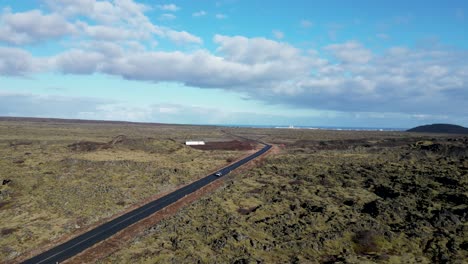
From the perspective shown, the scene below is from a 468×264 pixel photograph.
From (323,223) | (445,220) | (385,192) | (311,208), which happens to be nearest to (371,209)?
(311,208)

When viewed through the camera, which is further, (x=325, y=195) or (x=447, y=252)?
(x=325, y=195)

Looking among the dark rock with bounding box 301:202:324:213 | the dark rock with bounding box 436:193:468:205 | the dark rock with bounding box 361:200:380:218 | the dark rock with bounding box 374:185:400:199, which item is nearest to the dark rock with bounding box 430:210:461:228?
the dark rock with bounding box 436:193:468:205

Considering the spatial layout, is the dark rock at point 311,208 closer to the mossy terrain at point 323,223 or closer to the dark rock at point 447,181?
the mossy terrain at point 323,223

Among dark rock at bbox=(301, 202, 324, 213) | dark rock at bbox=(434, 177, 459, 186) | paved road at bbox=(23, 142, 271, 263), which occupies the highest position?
dark rock at bbox=(434, 177, 459, 186)

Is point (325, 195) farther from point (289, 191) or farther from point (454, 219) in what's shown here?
point (454, 219)

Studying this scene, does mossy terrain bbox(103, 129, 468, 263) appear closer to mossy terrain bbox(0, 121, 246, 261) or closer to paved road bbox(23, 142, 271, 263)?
paved road bbox(23, 142, 271, 263)

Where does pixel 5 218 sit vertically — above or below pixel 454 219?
below

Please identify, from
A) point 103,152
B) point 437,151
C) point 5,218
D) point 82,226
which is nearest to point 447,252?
point 82,226

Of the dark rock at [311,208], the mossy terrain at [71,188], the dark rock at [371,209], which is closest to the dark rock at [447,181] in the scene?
the dark rock at [371,209]
